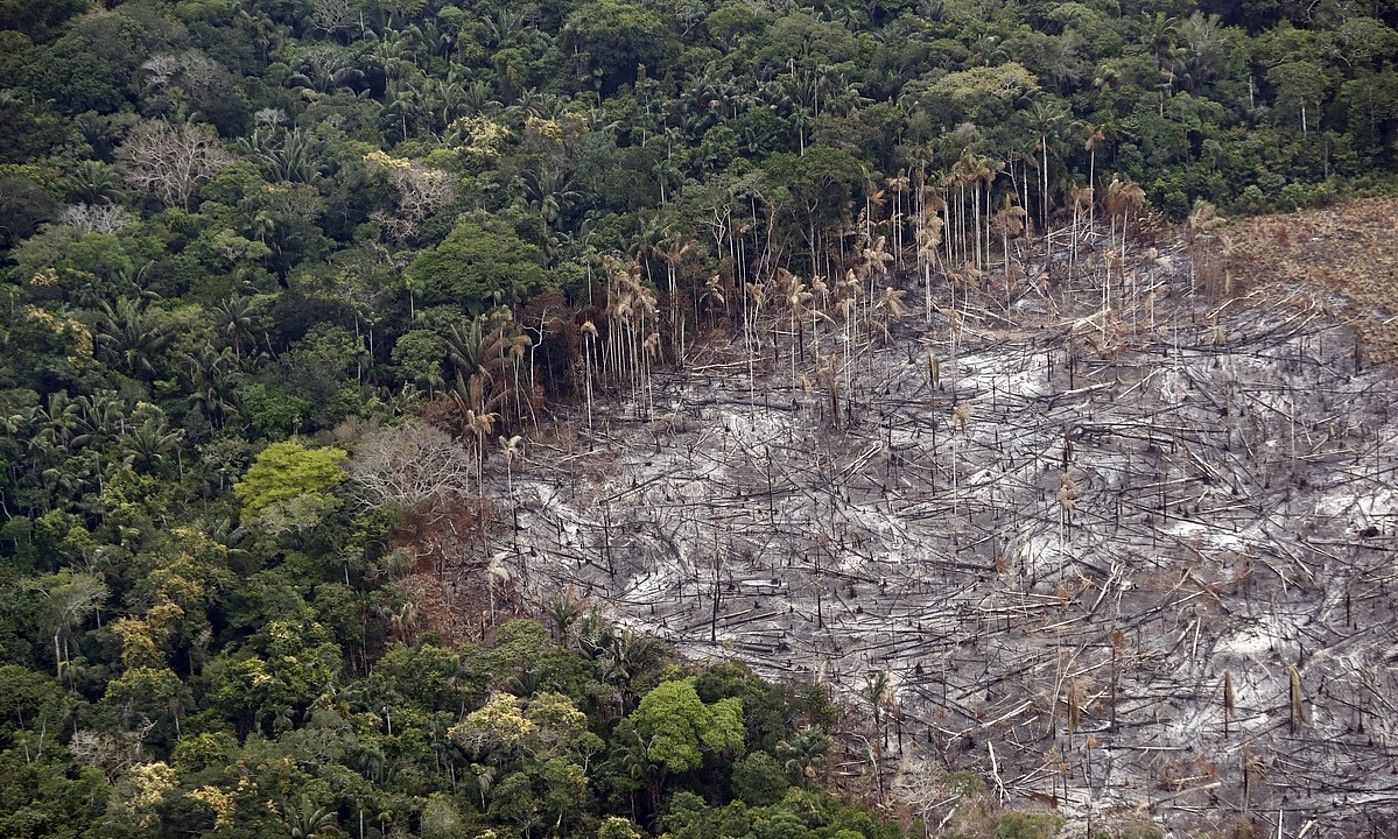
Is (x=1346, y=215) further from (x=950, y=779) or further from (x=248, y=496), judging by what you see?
(x=248, y=496)

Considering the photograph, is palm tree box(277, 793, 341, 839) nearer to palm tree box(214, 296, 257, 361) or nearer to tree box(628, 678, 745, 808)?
tree box(628, 678, 745, 808)

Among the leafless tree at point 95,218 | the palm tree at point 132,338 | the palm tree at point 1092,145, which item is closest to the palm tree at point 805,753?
the palm tree at point 132,338

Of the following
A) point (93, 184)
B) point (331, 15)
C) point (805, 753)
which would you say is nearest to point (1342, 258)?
point (805, 753)

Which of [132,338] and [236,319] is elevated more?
[236,319]

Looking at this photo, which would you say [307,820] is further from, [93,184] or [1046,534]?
[93,184]

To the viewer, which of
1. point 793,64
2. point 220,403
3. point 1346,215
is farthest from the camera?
point 793,64

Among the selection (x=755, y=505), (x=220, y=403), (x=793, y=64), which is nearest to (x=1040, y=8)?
(x=793, y=64)
